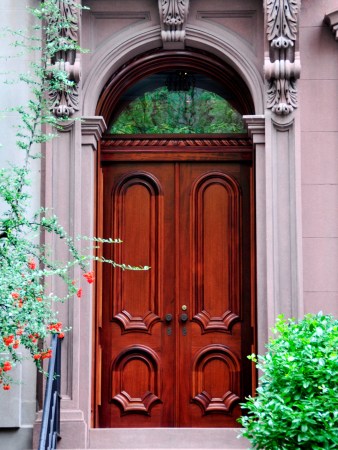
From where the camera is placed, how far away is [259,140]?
9430mm

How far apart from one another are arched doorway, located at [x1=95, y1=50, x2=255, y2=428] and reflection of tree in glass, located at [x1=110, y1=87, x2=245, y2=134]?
0.11 m

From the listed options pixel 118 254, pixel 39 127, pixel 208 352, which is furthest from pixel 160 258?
pixel 39 127

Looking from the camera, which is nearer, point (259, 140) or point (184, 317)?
point (259, 140)

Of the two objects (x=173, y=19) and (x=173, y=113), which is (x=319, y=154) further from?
(x=173, y=19)

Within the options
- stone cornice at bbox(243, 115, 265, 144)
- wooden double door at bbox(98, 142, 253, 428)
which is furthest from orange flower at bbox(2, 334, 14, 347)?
stone cornice at bbox(243, 115, 265, 144)

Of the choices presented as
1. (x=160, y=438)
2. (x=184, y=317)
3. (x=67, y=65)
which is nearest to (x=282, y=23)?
(x=67, y=65)

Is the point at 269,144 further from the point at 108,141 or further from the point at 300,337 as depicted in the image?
the point at 300,337

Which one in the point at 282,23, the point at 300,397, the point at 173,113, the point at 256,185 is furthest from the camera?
the point at 173,113

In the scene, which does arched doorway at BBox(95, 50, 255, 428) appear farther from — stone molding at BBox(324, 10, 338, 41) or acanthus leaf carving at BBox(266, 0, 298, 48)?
stone molding at BBox(324, 10, 338, 41)

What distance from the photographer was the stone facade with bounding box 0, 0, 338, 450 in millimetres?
9055

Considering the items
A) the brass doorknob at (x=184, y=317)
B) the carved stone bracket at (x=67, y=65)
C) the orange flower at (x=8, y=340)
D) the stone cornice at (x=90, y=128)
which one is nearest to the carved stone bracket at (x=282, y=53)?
the stone cornice at (x=90, y=128)

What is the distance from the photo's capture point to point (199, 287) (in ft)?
31.9

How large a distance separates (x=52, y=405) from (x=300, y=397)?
231cm

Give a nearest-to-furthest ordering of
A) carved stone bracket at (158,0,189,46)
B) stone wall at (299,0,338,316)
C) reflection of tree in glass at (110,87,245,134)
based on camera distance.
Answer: stone wall at (299,0,338,316) < carved stone bracket at (158,0,189,46) < reflection of tree in glass at (110,87,245,134)
